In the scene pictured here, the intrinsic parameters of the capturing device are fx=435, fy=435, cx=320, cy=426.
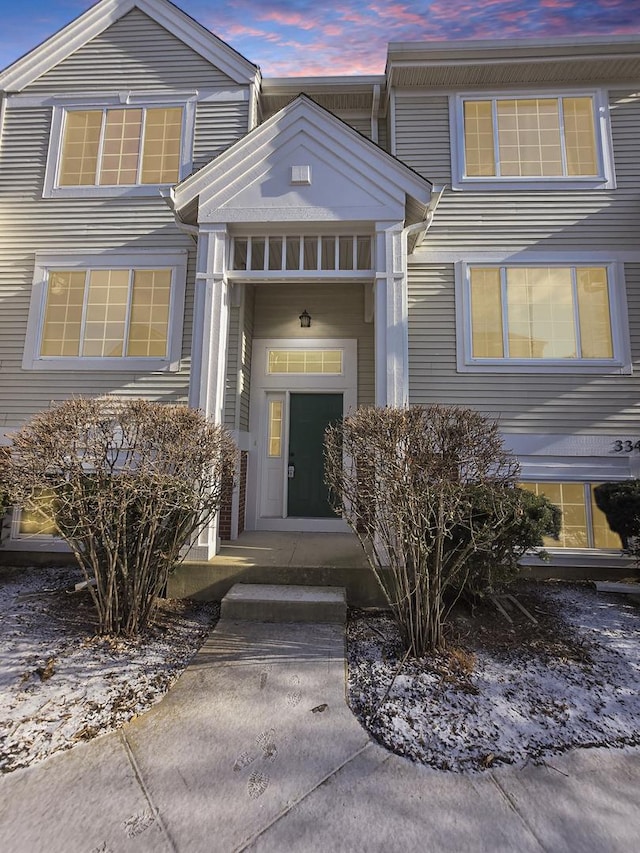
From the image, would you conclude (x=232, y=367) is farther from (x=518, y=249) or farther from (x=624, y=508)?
(x=624, y=508)

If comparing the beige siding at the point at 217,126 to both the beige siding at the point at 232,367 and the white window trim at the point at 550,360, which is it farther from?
the white window trim at the point at 550,360

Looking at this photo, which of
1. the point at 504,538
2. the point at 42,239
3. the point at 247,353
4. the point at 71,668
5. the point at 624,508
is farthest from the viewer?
the point at 247,353

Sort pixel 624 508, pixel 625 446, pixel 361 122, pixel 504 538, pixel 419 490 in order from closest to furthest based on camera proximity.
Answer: pixel 419 490, pixel 504 538, pixel 624 508, pixel 625 446, pixel 361 122

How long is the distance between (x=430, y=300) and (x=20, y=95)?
289 inches

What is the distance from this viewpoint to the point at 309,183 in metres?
5.25

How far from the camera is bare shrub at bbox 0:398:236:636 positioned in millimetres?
3529

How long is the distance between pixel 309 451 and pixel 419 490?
395 centimetres

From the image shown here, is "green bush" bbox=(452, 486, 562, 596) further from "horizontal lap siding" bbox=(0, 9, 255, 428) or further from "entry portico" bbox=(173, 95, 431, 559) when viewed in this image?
"horizontal lap siding" bbox=(0, 9, 255, 428)

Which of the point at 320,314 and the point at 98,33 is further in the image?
the point at 320,314

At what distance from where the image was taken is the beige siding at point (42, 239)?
6.35m

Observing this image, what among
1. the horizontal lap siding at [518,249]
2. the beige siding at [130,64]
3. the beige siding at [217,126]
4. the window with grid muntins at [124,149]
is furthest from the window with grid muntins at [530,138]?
the window with grid muntins at [124,149]

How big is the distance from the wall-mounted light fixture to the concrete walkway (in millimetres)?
5549

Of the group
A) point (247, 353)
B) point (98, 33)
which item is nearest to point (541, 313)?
point (247, 353)

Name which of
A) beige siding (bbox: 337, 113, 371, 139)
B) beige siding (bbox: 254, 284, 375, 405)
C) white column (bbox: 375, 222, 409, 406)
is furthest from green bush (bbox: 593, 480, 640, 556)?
beige siding (bbox: 337, 113, 371, 139)
